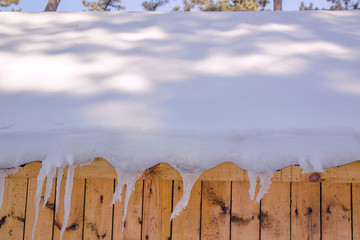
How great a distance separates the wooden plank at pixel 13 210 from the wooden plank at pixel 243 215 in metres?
1.36

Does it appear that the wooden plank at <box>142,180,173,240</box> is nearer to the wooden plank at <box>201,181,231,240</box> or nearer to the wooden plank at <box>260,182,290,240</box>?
the wooden plank at <box>201,181,231,240</box>

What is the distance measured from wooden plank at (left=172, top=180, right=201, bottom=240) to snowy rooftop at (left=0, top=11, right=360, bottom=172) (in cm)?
73

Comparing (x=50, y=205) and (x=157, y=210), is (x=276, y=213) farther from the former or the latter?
(x=50, y=205)

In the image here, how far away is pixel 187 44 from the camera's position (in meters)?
2.11

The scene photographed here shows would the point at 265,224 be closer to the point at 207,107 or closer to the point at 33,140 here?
the point at 207,107

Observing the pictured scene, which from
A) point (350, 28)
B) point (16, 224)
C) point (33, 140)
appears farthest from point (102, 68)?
point (350, 28)

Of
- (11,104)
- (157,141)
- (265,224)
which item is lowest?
(265,224)

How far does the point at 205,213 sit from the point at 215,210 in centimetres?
7

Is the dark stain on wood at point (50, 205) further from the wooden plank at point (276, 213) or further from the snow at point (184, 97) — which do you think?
the wooden plank at point (276, 213)

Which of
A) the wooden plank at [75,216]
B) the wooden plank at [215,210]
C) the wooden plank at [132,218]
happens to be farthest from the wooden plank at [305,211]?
the wooden plank at [75,216]

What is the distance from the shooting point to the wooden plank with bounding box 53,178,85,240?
2.00 meters

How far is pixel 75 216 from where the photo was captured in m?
2.02

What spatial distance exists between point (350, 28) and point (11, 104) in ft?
7.20

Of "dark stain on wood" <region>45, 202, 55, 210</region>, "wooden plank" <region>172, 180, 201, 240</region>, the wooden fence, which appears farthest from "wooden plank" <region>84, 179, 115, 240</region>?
"wooden plank" <region>172, 180, 201, 240</region>
